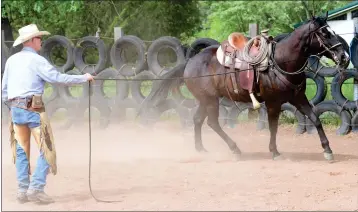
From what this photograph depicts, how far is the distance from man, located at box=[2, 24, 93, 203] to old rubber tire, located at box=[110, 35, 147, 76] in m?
7.12

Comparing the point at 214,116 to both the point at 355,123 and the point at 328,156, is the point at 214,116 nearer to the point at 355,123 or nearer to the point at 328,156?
the point at 328,156

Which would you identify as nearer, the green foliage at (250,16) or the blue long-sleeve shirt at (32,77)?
the blue long-sleeve shirt at (32,77)

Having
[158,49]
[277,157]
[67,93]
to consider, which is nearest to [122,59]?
[158,49]

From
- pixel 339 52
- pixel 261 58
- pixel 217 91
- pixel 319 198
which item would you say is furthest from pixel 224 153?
pixel 319 198

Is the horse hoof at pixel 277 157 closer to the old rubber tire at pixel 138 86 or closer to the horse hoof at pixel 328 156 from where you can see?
the horse hoof at pixel 328 156

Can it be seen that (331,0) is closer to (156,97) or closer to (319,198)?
(156,97)

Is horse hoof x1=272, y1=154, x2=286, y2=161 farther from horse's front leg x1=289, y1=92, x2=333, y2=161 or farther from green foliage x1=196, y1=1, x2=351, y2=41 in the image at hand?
green foliage x1=196, y1=1, x2=351, y2=41

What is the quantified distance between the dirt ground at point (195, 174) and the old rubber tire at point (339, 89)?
59 cm

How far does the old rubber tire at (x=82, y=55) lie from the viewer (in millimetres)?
14227

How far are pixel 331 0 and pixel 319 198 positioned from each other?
31.8 meters

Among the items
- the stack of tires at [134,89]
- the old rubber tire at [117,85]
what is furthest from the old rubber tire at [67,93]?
the old rubber tire at [117,85]

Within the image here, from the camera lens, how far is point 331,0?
3712cm

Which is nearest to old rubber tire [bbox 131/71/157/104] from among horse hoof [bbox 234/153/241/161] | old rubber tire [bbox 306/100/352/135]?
old rubber tire [bbox 306/100/352/135]

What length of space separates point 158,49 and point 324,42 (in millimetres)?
5326
